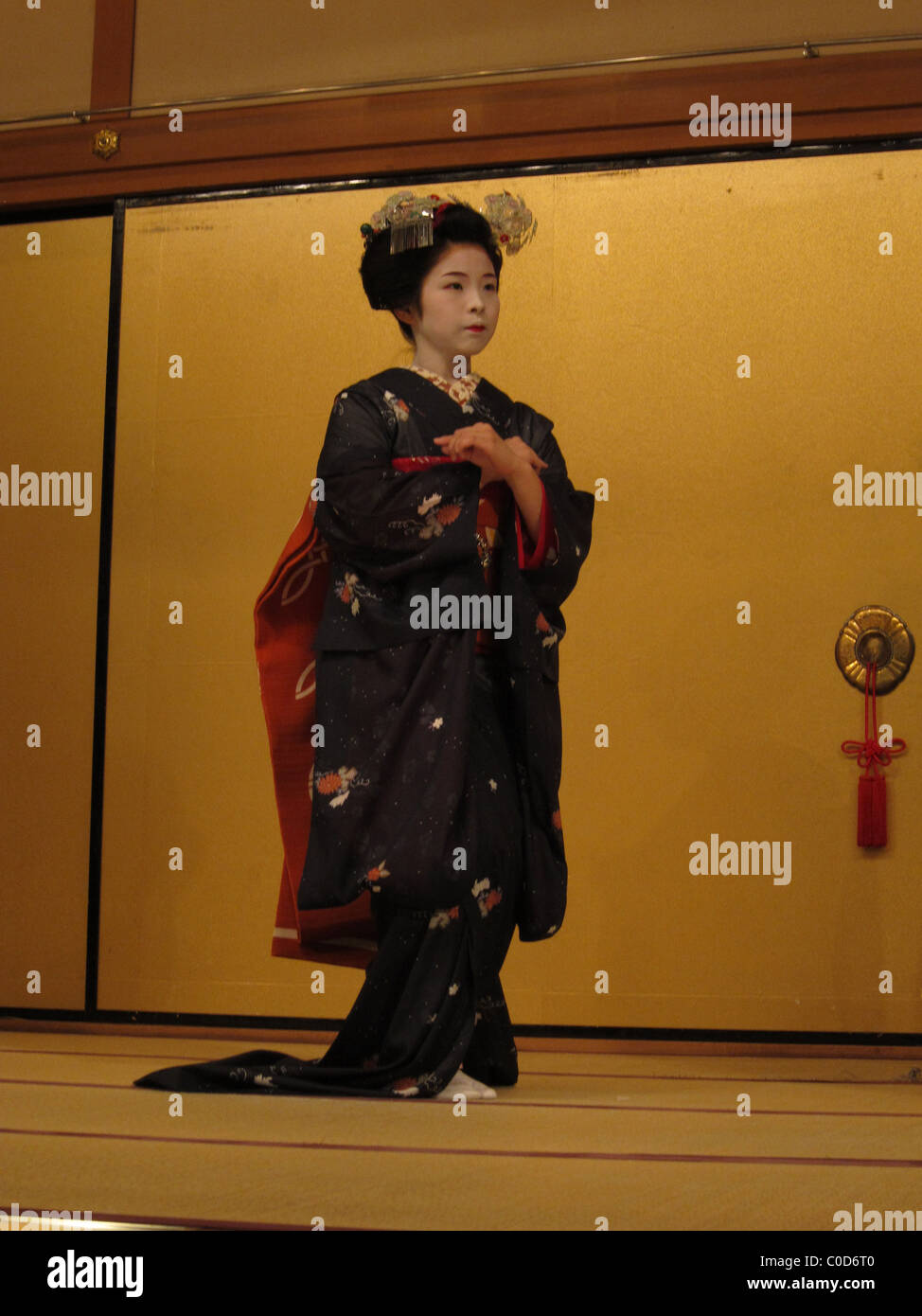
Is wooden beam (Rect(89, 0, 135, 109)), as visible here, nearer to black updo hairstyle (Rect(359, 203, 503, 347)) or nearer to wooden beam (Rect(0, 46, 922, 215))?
wooden beam (Rect(0, 46, 922, 215))

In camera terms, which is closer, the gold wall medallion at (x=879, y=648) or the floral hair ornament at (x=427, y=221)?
the floral hair ornament at (x=427, y=221)

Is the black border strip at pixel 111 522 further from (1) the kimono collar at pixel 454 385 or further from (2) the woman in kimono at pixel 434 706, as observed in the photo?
(1) the kimono collar at pixel 454 385

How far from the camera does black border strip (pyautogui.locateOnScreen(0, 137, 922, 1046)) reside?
4.02 metres

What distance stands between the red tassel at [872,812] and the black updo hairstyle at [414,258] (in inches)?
72.2

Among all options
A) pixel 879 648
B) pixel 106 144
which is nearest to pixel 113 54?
pixel 106 144

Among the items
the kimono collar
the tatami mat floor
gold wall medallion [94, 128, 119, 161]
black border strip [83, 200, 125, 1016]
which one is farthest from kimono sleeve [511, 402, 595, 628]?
gold wall medallion [94, 128, 119, 161]

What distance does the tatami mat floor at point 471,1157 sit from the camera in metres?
1.49

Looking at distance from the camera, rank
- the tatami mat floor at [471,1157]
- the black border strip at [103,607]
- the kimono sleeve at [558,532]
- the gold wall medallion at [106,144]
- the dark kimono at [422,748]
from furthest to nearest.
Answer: the gold wall medallion at [106,144], the black border strip at [103,607], the kimono sleeve at [558,532], the dark kimono at [422,748], the tatami mat floor at [471,1157]

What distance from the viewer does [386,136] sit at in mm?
4391

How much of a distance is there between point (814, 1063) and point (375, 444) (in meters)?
2.03

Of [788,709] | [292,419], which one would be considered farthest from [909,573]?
[292,419]

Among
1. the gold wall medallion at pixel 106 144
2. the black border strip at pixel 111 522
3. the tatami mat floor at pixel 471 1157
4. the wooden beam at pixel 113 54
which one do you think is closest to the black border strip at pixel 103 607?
the black border strip at pixel 111 522

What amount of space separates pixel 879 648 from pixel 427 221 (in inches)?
74.7

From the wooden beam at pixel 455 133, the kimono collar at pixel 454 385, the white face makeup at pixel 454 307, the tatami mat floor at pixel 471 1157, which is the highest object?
the wooden beam at pixel 455 133
